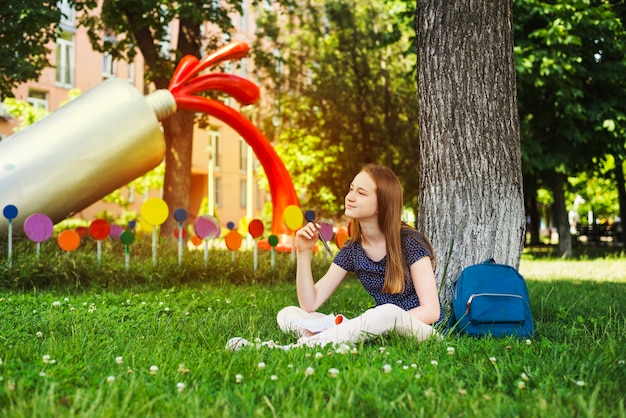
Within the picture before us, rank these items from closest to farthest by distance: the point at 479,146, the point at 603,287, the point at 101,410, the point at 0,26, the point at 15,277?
the point at 101,410, the point at 479,146, the point at 15,277, the point at 603,287, the point at 0,26

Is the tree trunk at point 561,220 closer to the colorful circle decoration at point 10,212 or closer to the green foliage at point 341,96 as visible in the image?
the green foliage at point 341,96

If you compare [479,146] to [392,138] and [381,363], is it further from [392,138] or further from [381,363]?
[392,138]

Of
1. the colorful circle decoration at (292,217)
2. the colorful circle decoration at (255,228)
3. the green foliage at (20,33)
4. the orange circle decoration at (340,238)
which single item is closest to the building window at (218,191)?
the green foliage at (20,33)

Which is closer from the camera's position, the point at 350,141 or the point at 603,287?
the point at 603,287

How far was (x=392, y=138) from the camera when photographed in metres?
18.8

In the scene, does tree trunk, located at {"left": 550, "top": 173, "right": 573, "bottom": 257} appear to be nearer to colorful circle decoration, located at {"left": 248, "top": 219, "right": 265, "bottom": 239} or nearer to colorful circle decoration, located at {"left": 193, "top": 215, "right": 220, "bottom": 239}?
colorful circle decoration, located at {"left": 248, "top": 219, "right": 265, "bottom": 239}

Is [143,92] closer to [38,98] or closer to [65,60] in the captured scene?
[38,98]

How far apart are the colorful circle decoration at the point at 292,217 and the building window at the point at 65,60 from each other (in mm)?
21357

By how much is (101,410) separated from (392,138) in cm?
1697

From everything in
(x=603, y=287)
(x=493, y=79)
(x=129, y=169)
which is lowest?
(x=603, y=287)

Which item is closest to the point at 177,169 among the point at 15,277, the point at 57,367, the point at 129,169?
the point at 129,169

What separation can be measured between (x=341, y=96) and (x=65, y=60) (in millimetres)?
13219

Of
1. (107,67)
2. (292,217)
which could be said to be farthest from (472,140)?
(107,67)

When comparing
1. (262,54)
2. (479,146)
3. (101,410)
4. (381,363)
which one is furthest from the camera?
(262,54)
